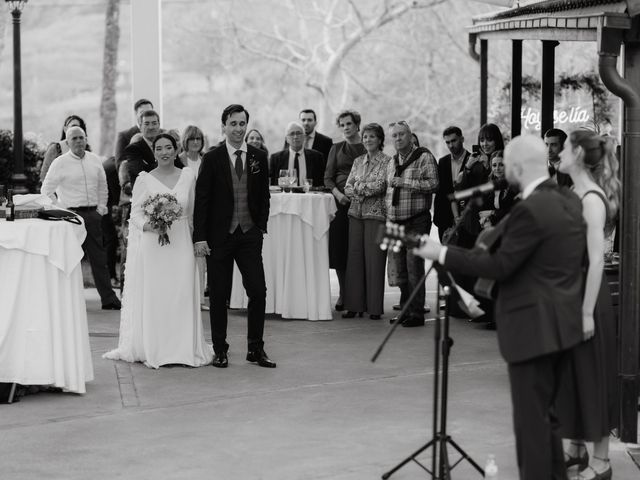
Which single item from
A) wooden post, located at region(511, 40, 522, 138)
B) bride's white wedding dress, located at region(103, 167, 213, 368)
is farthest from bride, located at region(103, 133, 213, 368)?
wooden post, located at region(511, 40, 522, 138)

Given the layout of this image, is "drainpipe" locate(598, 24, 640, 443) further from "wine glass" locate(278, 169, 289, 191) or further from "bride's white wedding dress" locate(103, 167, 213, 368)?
"wine glass" locate(278, 169, 289, 191)

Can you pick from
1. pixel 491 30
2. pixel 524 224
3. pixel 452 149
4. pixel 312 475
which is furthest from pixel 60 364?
pixel 491 30

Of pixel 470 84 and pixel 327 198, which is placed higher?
pixel 470 84

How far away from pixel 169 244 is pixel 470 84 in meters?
17.5

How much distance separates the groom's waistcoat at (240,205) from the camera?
8438 millimetres

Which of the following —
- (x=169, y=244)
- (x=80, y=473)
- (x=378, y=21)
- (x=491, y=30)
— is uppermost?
(x=378, y=21)

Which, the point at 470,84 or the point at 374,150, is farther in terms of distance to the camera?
the point at 470,84

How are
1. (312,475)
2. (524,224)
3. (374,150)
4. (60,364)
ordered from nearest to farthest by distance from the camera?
(524,224), (312,475), (60,364), (374,150)

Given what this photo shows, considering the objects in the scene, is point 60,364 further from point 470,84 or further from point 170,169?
point 470,84

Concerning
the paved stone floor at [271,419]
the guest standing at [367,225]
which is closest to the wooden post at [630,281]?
the paved stone floor at [271,419]

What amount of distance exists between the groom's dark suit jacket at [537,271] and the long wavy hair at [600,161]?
0.87 metres

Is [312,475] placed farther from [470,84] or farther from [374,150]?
[470,84]

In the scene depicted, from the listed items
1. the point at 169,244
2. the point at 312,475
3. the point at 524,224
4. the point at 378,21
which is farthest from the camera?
the point at 378,21

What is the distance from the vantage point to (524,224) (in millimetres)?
4586
